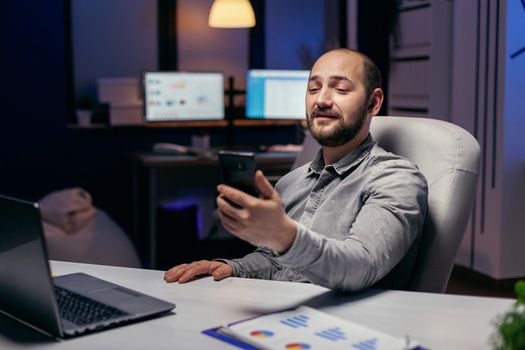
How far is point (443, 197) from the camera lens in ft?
5.55

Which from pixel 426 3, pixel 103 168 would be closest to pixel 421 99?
pixel 426 3

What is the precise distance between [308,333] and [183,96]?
381 centimetres

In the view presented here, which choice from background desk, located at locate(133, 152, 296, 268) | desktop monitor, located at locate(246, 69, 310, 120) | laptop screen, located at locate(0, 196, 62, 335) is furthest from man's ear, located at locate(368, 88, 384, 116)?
desktop monitor, located at locate(246, 69, 310, 120)

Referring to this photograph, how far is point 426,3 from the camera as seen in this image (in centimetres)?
476

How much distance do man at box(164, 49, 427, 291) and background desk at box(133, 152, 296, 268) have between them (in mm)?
2299

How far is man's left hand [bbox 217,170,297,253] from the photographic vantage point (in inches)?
46.6

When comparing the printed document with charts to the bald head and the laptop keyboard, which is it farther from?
the bald head

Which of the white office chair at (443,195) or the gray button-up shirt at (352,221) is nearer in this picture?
the gray button-up shirt at (352,221)

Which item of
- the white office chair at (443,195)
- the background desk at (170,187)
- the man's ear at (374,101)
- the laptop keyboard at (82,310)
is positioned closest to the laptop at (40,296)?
the laptop keyboard at (82,310)

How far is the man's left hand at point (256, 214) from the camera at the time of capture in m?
1.18

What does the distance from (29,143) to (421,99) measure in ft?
8.42

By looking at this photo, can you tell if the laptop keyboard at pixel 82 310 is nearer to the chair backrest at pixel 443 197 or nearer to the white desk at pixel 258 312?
the white desk at pixel 258 312

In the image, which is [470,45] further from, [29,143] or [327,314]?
[327,314]

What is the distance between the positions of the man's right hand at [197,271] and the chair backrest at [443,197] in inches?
17.5
